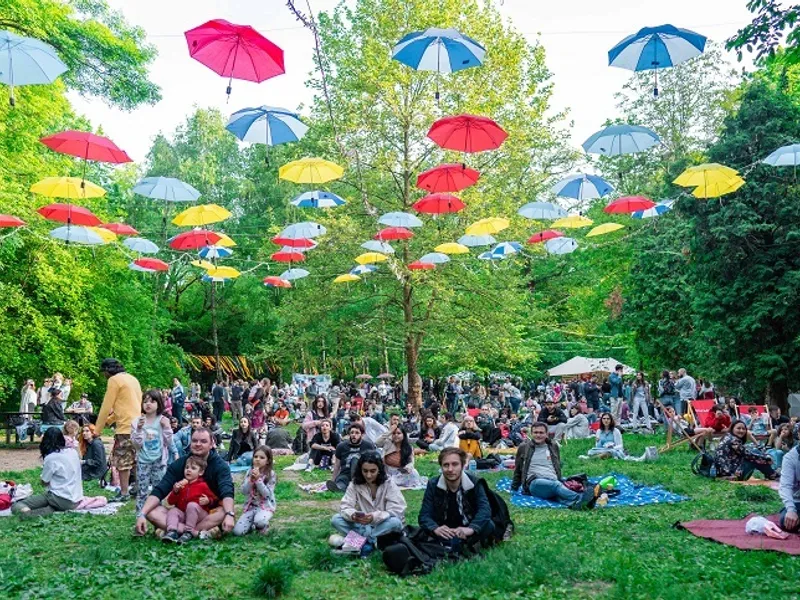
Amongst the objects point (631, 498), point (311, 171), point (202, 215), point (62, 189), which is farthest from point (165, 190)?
point (631, 498)

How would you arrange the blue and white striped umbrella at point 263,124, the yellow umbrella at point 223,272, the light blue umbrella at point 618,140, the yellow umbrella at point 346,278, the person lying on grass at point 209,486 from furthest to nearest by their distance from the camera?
the yellow umbrella at point 346,278
the yellow umbrella at point 223,272
the light blue umbrella at point 618,140
the blue and white striped umbrella at point 263,124
the person lying on grass at point 209,486

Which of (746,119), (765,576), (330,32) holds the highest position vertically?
(330,32)

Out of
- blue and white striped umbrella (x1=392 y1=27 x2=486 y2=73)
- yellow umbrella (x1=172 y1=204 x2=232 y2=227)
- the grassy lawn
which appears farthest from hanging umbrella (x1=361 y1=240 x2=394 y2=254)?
the grassy lawn

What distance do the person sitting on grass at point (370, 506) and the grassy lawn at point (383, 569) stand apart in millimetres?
325

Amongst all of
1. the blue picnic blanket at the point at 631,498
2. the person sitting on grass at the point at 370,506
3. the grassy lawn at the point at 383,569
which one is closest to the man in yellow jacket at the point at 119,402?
the grassy lawn at the point at 383,569

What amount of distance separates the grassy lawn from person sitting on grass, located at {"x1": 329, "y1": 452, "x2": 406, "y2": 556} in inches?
12.8

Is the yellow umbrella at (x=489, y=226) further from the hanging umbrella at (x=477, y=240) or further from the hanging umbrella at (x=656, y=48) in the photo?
the hanging umbrella at (x=656, y=48)

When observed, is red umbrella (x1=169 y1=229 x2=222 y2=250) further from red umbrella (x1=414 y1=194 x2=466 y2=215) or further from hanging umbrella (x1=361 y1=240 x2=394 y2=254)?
red umbrella (x1=414 y1=194 x2=466 y2=215)

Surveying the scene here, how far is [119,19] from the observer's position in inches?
759

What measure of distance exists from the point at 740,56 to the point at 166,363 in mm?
23434

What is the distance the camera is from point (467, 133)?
477 inches

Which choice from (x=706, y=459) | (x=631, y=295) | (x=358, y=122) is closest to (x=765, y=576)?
(x=706, y=459)

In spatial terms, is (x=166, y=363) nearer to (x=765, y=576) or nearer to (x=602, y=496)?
(x=602, y=496)

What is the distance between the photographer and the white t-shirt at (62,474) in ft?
28.1
